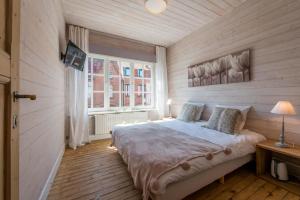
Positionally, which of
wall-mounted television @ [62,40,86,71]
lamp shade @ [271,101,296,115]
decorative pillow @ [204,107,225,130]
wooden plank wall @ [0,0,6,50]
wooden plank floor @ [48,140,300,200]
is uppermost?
wall-mounted television @ [62,40,86,71]

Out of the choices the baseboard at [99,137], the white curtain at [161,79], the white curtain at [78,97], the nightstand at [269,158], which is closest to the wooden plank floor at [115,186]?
the nightstand at [269,158]

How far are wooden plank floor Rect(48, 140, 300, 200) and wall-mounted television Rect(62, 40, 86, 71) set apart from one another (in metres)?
1.76

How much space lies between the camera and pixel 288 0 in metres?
2.02

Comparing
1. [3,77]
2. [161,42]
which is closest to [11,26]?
[3,77]

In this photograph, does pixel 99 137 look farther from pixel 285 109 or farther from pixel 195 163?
pixel 285 109

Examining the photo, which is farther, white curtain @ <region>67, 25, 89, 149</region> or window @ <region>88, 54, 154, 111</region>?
window @ <region>88, 54, 154, 111</region>

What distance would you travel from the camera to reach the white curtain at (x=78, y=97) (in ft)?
10.5

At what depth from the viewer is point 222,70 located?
2883mm

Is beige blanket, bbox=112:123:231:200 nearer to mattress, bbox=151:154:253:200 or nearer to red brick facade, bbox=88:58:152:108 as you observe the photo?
mattress, bbox=151:154:253:200

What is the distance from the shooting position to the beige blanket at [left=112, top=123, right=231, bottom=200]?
52.4 inches

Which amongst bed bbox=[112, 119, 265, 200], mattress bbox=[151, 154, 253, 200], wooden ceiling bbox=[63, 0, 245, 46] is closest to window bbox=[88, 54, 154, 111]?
wooden ceiling bbox=[63, 0, 245, 46]

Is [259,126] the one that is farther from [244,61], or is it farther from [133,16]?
[133,16]

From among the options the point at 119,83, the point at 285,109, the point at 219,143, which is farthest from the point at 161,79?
the point at 285,109

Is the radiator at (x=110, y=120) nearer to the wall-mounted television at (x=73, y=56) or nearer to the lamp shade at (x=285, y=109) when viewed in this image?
the wall-mounted television at (x=73, y=56)
